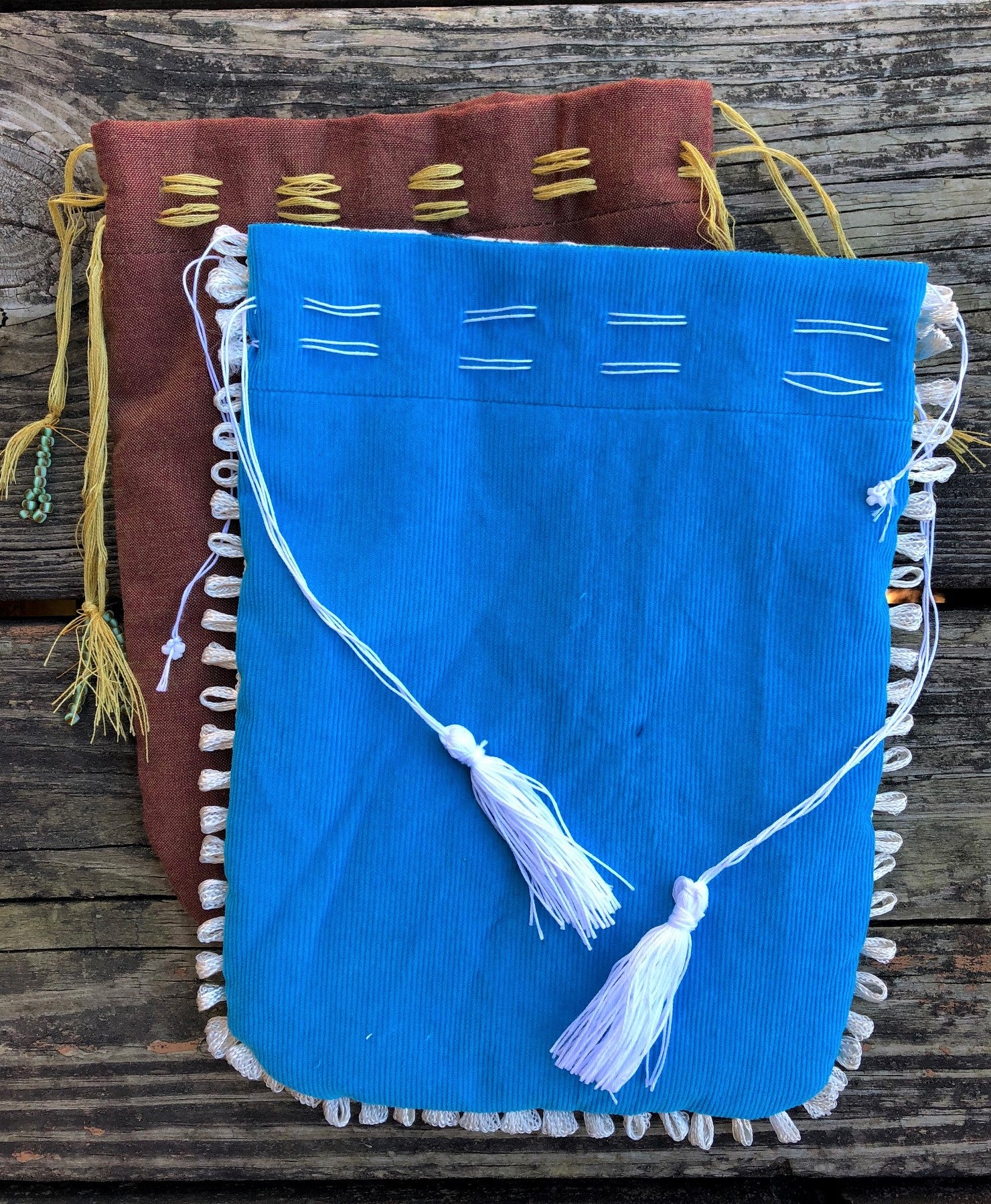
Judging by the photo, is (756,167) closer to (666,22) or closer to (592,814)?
(666,22)

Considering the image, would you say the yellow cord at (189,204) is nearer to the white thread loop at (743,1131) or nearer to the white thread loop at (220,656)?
the white thread loop at (220,656)

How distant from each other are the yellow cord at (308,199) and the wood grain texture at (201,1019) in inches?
18.8

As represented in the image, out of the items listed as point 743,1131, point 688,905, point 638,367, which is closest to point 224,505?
point 638,367

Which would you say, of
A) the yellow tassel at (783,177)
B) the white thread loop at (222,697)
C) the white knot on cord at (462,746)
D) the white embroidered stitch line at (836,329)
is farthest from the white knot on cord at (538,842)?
the yellow tassel at (783,177)

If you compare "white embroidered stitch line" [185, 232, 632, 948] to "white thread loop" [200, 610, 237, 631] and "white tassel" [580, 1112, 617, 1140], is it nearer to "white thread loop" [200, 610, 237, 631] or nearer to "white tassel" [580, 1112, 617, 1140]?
"white thread loop" [200, 610, 237, 631]

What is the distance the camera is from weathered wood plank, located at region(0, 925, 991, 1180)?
875mm

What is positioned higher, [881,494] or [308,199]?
[308,199]

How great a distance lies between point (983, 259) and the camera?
2.77 ft

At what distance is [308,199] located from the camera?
0.76m

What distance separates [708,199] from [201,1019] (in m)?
Result: 0.96

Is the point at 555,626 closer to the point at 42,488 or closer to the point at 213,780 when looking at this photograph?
the point at 213,780

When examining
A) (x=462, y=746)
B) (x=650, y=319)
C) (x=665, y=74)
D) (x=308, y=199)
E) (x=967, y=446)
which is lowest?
(x=462, y=746)

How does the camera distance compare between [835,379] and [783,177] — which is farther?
[783,177]

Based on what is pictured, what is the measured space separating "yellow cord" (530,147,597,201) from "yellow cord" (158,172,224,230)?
0.96ft
